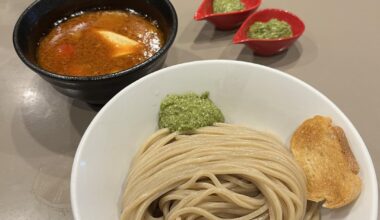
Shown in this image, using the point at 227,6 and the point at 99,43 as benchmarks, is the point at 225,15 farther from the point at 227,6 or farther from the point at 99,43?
the point at 99,43

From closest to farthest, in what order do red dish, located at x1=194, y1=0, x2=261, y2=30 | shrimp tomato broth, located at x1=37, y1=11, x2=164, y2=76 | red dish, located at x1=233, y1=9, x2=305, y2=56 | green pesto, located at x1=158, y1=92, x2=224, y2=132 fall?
green pesto, located at x1=158, y1=92, x2=224, y2=132, shrimp tomato broth, located at x1=37, y1=11, x2=164, y2=76, red dish, located at x1=233, y1=9, x2=305, y2=56, red dish, located at x1=194, y1=0, x2=261, y2=30

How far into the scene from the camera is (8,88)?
214 centimetres

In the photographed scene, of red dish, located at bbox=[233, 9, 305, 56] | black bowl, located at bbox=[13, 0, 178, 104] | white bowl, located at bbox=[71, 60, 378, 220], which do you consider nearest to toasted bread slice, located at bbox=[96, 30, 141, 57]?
black bowl, located at bbox=[13, 0, 178, 104]

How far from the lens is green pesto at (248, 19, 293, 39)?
2.13 m

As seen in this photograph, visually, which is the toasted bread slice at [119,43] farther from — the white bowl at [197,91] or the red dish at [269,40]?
the red dish at [269,40]

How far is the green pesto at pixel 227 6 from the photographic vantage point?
7.50ft

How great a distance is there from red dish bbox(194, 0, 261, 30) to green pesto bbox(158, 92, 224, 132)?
0.74 metres

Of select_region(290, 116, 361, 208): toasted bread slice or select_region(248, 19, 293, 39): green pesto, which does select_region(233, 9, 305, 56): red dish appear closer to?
Result: select_region(248, 19, 293, 39): green pesto

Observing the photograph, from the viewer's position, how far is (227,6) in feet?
7.53

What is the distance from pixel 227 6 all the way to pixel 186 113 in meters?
0.94

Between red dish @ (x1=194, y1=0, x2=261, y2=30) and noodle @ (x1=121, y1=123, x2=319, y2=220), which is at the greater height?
red dish @ (x1=194, y1=0, x2=261, y2=30)

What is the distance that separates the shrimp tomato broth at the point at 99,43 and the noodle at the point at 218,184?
585 mm

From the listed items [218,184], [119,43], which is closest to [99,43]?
[119,43]

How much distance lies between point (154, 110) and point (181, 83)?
15 centimetres
